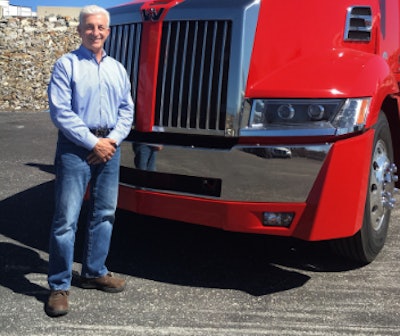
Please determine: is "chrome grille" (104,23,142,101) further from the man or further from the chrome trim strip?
the chrome trim strip

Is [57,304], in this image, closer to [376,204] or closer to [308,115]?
[308,115]

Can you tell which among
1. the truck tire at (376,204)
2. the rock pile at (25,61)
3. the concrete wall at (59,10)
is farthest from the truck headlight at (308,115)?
the concrete wall at (59,10)

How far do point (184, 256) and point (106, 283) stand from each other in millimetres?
815

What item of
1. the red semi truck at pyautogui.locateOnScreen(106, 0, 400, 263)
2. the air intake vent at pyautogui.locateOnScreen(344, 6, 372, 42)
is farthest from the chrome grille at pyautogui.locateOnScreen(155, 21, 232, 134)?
the air intake vent at pyautogui.locateOnScreen(344, 6, 372, 42)

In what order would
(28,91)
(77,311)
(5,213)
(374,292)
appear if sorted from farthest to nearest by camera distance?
(28,91) → (5,213) → (374,292) → (77,311)

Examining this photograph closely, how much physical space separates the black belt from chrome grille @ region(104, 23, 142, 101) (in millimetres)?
430

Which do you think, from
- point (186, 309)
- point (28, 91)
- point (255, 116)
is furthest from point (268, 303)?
point (28, 91)

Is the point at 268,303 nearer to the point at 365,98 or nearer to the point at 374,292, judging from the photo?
the point at 374,292

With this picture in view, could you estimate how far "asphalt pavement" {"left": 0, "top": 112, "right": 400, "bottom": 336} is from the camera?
3.16 m

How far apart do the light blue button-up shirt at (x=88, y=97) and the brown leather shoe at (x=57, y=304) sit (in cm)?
85

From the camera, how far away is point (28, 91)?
57.4 ft

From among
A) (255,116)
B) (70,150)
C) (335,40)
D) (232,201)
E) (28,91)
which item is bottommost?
(28,91)

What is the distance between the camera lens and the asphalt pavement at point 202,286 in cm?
316

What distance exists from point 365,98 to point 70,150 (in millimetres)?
1699
